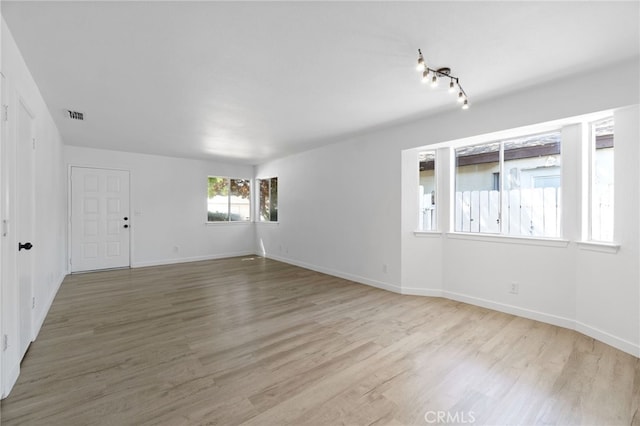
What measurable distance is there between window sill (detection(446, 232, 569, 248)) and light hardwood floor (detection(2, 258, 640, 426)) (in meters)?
0.87

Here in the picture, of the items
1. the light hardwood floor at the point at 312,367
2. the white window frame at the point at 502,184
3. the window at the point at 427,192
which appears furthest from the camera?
the window at the point at 427,192

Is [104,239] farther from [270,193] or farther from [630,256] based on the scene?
[630,256]

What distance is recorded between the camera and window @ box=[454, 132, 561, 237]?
3258mm

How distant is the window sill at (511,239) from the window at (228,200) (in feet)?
18.1

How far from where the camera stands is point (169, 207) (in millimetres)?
6613

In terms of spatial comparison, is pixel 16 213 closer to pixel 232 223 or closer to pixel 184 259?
pixel 184 259

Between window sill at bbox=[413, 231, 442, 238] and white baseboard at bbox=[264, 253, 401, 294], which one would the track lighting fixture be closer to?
window sill at bbox=[413, 231, 442, 238]

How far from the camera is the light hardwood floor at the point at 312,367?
1.77 meters

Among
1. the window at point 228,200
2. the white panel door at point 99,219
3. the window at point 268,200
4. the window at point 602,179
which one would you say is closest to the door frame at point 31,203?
the white panel door at point 99,219

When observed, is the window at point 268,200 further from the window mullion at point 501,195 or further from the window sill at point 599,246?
the window sill at point 599,246

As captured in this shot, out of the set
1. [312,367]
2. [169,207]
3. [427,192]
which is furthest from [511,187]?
[169,207]

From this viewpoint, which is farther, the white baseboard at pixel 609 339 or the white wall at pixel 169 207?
the white wall at pixel 169 207

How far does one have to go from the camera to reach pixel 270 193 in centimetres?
741

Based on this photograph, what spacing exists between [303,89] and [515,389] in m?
3.08
